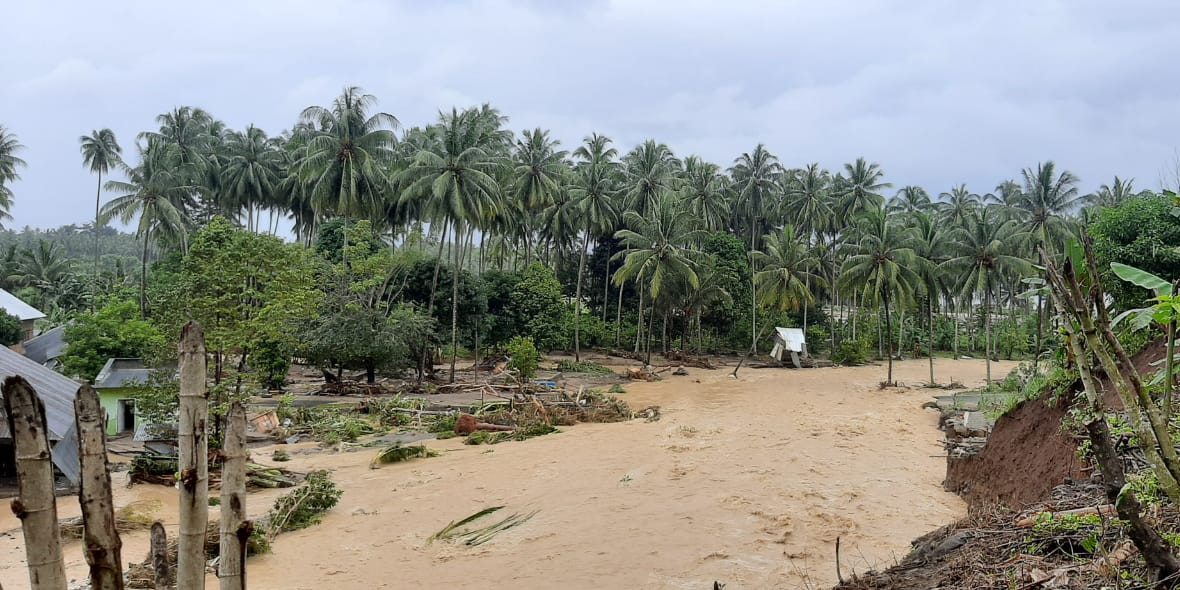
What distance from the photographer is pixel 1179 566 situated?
9.83ft

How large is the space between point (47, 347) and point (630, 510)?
2591 centimetres

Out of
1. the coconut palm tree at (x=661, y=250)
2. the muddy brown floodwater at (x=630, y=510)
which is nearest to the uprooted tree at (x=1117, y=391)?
the muddy brown floodwater at (x=630, y=510)

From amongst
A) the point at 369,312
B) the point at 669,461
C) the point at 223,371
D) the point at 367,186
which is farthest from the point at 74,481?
the point at 367,186

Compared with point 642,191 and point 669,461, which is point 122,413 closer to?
point 669,461

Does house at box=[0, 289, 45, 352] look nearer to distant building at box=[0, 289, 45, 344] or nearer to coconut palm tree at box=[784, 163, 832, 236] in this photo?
distant building at box=[0, 289, 45, 344]

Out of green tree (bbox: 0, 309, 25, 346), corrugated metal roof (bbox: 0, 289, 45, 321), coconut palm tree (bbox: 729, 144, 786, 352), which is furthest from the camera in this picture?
coconut palm tree (bbox: 729, 144, 786, 352)

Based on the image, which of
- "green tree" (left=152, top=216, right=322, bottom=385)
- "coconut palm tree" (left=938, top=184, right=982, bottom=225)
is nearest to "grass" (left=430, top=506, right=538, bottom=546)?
"green tree" (left=152, top=216, right=322, bottom=385)

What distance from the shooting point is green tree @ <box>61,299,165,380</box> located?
20.9 m

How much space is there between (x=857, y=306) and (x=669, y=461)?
3984cm

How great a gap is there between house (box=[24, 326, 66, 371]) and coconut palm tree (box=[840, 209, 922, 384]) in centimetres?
3273

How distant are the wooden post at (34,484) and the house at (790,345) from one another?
135ft

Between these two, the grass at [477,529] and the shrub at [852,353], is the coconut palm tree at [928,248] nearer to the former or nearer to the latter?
the shrub at [852,353]

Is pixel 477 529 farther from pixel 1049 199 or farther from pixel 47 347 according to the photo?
pixel 1049 199

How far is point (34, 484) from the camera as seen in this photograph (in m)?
1.99
